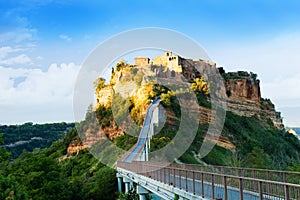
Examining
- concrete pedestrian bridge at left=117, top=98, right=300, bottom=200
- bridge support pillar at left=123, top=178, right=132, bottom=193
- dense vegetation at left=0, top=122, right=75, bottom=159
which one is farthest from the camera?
dense vegetation at left=0, top=122, right=75, bottom=159

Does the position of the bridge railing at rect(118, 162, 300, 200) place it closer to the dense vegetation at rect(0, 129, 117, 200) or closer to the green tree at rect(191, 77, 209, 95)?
the dense vegetation at rect(0, 129, 117, 200)

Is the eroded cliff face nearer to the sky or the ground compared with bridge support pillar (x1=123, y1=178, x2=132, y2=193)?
nearer to the sky

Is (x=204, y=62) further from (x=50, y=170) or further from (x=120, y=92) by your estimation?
(x=50, y=170)

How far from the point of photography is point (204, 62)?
10044 centimetres

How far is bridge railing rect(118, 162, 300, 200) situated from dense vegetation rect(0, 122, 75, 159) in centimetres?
8326

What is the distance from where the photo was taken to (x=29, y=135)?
11681 cm

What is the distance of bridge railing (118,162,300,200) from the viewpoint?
10980 millimetres

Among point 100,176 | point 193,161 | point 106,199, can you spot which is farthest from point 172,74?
point 106,199

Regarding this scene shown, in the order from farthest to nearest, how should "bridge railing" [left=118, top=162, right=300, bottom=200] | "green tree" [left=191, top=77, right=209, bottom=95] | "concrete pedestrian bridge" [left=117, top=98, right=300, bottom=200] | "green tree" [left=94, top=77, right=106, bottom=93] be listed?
"green tree" [left=94, top=77, right=106, bottom=93] → "green tree" [left=191, top=77, right=209, bottom=95] → "concrete pedestrian bridge" [left=117, top=98, right=300, bottom=200] → "bridge railing" [left=118, top=162, right=300, bottom=200]

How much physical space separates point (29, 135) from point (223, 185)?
4274 inches

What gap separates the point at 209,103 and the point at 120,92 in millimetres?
16307

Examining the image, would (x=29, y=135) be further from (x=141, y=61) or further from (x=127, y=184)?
(x=127, y=184)

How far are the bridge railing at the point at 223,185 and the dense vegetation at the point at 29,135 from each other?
83.3 m

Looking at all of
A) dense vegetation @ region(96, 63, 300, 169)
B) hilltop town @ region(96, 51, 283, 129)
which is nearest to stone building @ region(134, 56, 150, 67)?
hilltop town @ region(96, 51, 283, 129)
